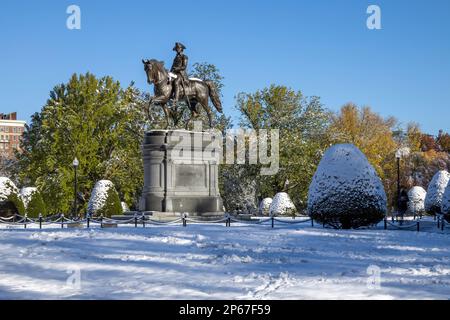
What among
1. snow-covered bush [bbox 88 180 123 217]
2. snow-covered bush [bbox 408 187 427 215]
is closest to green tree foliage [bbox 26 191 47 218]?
snow-covered bush [bbox 88 180 123 217]

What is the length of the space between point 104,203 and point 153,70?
28.7ft

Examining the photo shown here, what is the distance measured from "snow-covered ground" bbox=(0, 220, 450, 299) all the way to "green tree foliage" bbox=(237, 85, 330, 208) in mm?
30103

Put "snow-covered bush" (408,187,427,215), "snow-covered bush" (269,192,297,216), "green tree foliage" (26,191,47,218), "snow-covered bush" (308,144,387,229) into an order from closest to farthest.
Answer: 1. "snow-covered bush" (308,144,387,229)
2. "green tree foliage" (26,191,47,218)
3. "snow-covered bush" (269,192,297,216)
4. "snow-covered bush" (408,187,427,215)

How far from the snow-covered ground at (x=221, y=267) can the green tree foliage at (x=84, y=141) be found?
27956 mm

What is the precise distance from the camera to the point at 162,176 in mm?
29922

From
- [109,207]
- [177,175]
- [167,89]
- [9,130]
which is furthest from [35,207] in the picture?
[9,130]

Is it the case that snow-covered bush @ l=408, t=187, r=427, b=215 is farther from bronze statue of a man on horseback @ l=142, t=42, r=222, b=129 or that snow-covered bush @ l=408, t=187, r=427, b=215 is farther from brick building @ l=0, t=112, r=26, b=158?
brick building @ l=0, t=112, r=26, b=158

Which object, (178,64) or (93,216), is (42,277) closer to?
(178,64)

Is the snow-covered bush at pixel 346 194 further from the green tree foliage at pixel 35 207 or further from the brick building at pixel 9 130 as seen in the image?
the brick building at pixel 9 130

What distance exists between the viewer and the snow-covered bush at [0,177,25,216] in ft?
120

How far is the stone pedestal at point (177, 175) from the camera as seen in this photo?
29.8 m

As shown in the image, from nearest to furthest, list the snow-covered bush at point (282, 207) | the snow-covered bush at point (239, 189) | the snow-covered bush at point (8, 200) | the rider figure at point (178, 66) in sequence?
the rider figure at point (178, 66) → the snow-covered bush at point (8, 200) → the snow-covered bush at point (282, 207) → the snow-covered bush at point (239, 189)

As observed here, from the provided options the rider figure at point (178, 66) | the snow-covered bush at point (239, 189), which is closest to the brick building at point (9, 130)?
the snow-covered bush at point (239, 189)
